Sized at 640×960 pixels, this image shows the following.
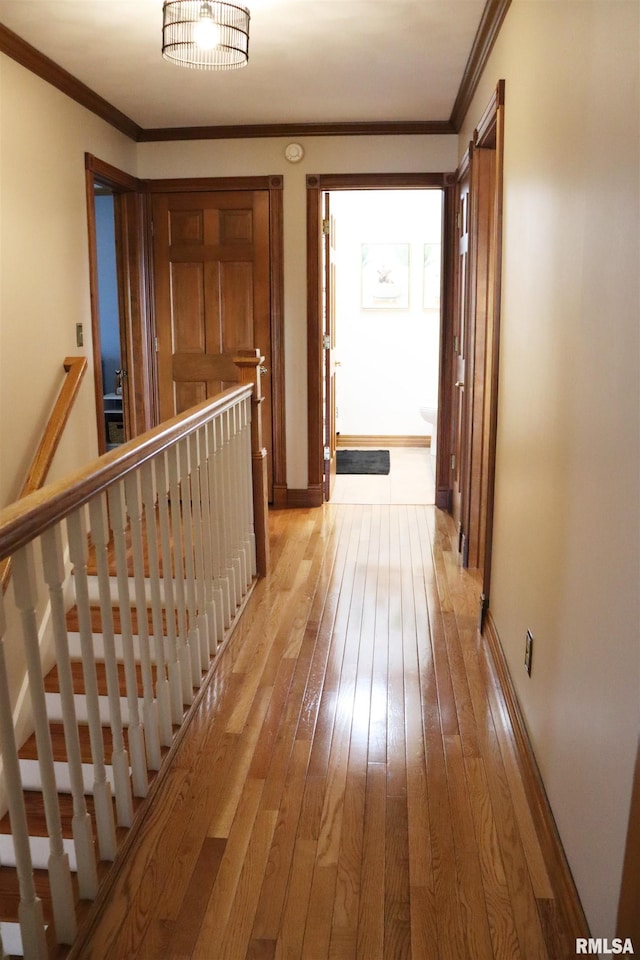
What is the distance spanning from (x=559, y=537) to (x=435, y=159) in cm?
382

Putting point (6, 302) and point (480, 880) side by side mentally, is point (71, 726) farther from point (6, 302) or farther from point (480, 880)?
point (6, 302)

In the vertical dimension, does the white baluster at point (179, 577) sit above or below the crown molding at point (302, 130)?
below

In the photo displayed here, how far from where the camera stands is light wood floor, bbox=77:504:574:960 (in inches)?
69.1

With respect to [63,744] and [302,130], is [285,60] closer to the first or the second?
[302,130]

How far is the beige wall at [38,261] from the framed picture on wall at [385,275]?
353 cm

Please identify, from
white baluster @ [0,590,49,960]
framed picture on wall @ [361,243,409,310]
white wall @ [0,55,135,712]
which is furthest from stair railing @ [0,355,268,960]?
framed picture on wall @ [361,243,409,310]

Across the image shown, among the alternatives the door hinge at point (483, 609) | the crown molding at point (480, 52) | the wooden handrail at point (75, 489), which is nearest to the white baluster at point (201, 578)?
the wooden handrail at point (75, 489)

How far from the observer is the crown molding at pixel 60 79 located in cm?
350

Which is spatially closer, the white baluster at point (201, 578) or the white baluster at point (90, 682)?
the white baluster at point (90, 682)

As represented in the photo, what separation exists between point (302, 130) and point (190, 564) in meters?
3.41

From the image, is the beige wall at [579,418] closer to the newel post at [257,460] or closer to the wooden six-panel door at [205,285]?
the newel post at [257,460]

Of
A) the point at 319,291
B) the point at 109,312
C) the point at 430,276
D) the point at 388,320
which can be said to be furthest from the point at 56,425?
the point at 430,276

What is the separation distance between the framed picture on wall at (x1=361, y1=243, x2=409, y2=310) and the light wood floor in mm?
4745

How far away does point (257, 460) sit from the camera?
403cm
